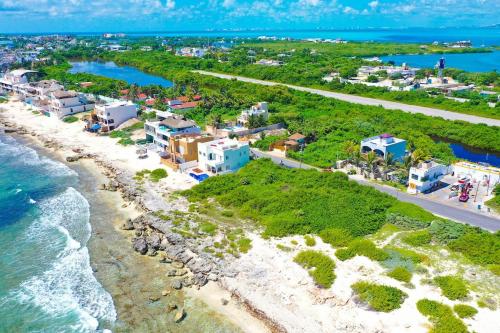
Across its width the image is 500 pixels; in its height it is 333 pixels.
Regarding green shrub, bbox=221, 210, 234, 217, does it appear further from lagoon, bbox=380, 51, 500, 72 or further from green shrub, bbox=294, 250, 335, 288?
lagoon, bbox=380, 51, 500, 72

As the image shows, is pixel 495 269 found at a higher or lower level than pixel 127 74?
higher

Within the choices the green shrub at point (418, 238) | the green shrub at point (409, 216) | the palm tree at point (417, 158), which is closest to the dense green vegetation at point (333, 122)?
the palm tree at point (417, 158)

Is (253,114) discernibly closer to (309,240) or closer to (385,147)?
(385,147)

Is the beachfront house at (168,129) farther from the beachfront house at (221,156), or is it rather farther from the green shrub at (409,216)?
the green shrub at (409,216)

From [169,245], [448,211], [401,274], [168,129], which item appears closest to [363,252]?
[401,274]

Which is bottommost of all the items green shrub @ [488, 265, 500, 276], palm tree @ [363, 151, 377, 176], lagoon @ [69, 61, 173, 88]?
lagoon @ [69, 61, 173, 88]

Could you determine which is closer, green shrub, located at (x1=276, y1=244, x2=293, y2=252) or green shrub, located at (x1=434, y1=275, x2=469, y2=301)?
green shrub, located at (x1=434, y1=275, x2=469, y2=301)

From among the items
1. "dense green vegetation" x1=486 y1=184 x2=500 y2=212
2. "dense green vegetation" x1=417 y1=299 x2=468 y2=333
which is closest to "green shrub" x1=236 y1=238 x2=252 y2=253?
"dense green vegetation" x1=417 y1=299 x2=468 y2=333

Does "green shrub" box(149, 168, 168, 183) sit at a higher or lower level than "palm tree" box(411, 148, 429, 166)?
lower
